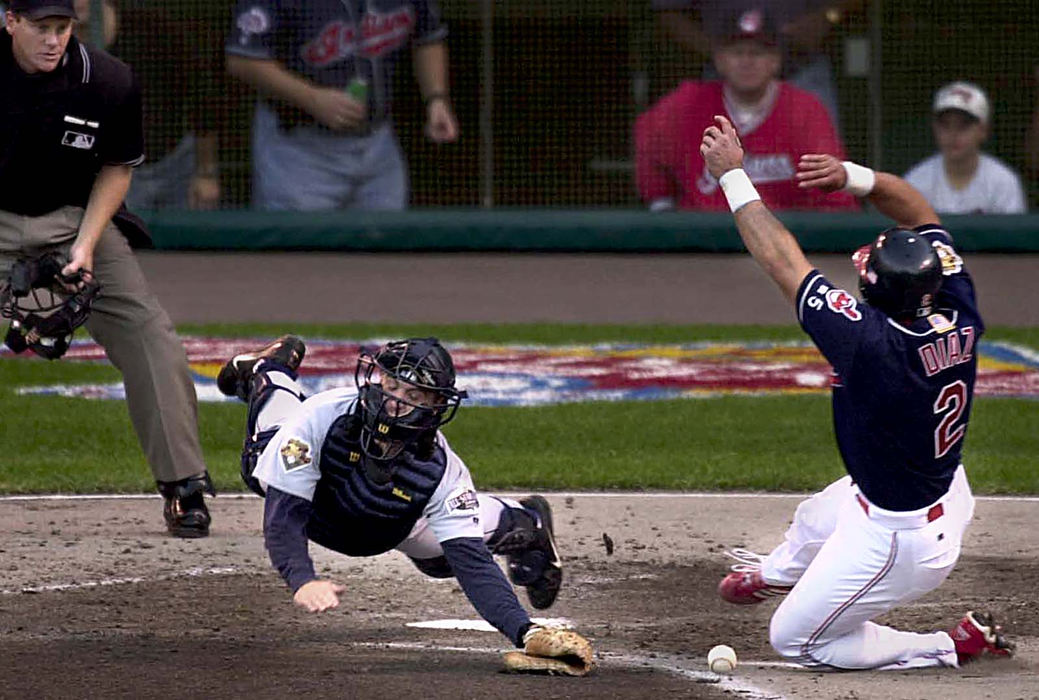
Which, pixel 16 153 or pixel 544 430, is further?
pixel 544 430

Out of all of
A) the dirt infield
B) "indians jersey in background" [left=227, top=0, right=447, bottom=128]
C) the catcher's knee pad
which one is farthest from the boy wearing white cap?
the catcher's knee pad

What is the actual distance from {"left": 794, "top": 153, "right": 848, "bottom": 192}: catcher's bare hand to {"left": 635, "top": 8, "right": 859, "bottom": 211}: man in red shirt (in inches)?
345

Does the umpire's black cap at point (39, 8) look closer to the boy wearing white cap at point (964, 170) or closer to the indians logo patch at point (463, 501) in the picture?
the indians logo patch at point (463, 501)

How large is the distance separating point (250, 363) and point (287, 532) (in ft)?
5.02

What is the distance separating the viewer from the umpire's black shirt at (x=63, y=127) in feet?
22.8

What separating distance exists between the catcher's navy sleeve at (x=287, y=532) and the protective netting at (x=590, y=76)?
9867mm

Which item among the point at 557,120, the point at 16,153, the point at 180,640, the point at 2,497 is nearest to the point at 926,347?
the point at 180,640

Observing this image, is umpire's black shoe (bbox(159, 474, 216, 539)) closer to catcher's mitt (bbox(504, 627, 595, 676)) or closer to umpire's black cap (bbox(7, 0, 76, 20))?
umpire's black cap (bbox(7, 0, 76, 20))

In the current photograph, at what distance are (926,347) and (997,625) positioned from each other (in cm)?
88

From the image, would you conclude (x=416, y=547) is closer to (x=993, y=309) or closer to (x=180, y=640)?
(x=180, y=640)

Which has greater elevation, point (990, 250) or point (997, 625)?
point (997, 625)

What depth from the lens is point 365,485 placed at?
5430 mm

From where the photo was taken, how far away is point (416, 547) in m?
5.91

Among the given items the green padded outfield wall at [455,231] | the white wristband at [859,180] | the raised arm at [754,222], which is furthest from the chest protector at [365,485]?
the green padded outfield wall at [455,231]
